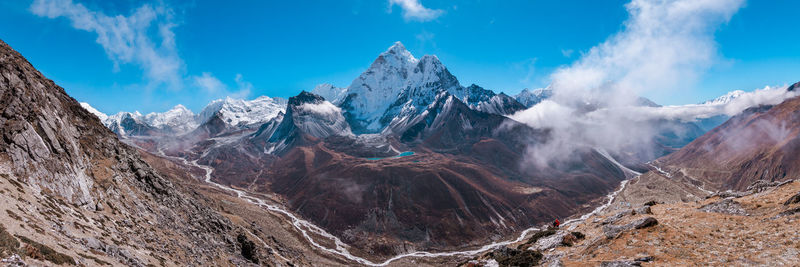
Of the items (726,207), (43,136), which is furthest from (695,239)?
(43,136)

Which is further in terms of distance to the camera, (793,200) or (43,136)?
(43,136)

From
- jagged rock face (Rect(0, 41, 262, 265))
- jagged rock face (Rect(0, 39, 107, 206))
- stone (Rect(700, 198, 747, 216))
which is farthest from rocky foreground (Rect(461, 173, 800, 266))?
jagged rock face (Rect(0, 39, 107, 206))

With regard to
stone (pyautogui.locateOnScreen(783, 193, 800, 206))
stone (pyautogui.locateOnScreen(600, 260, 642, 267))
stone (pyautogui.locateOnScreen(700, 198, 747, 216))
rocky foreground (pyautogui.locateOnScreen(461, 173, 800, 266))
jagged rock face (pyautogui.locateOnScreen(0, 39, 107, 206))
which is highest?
jagged rock face (pyautogui.locateOnScreen(0, 39, 107, 206))

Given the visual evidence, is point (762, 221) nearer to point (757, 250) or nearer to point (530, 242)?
Answer: point (757, 250)

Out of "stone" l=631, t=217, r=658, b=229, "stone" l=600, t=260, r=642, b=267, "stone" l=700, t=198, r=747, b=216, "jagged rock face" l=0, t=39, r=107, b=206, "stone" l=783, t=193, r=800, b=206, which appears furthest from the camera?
"jagged rock face" l=0, t=39, r=107, b=206

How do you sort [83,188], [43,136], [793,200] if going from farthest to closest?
[43,136], [83,188], [793,200]

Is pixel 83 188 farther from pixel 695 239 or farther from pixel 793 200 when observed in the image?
pixel 793 200

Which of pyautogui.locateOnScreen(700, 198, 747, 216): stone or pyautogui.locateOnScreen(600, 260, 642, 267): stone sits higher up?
pyautogui.locateOnScreen(700, 198, 747, 216): stone

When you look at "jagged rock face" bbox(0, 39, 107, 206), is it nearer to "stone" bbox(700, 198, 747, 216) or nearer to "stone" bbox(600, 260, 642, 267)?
"stone" bbox(600, 260, 642, 267)

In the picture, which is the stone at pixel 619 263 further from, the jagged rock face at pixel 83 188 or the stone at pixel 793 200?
the jagged rock face at pixel 83 188

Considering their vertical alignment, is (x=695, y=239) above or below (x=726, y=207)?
below
